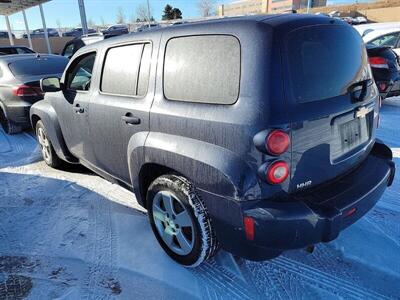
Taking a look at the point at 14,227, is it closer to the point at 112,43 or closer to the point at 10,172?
the point at 10,172

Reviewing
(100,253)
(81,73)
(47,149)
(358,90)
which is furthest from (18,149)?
(358,90)

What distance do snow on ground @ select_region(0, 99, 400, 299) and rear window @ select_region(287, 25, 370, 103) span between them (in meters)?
1.35

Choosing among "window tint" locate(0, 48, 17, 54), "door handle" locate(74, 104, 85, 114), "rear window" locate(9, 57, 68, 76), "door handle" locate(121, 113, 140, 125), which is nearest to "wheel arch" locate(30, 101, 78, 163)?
"door handle" locate(74, 104, 85, 114)

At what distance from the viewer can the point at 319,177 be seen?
6.86ft

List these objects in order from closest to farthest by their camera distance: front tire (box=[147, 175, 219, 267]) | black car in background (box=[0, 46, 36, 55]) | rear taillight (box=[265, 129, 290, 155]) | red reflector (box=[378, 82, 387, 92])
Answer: rear taillight (box=[265, 129, 290, 155]), front tire (box=[147, 175, 219, 267]), red reflector (box=[378, 82, 387, 92]), black car in background (box=[0, 46, 36, 55])

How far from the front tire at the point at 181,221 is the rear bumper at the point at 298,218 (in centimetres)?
16

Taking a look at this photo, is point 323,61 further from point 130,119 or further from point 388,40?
point 388,40

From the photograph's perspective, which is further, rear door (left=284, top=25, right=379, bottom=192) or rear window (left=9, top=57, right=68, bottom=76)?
rear window (left=9, top=57, right=68, bottom=76)

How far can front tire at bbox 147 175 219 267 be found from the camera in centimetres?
223

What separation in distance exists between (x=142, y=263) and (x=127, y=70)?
5.37 ft

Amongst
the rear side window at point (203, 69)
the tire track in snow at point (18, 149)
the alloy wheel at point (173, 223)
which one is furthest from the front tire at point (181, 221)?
the tire track in snow at point (18, 149)

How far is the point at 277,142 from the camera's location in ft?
5.97

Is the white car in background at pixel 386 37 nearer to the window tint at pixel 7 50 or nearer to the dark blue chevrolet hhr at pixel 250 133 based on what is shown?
the dark blue chevrolet hhr at pixel 250 133

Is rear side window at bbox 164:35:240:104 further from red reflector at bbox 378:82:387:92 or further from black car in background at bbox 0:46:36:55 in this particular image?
black car in background at bbox 0:46:36:55
